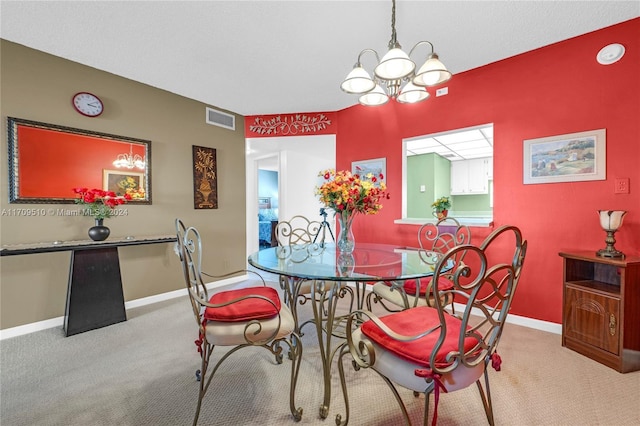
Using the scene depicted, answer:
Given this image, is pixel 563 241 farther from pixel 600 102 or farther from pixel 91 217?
pixel 91 217

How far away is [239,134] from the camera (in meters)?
4.33

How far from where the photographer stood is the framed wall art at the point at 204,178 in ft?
12.4

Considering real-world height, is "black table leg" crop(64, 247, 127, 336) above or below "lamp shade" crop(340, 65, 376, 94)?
below

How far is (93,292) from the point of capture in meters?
2.62

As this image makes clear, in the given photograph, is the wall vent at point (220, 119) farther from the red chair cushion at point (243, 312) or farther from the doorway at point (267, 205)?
the red chair cushion at point (243, 312)

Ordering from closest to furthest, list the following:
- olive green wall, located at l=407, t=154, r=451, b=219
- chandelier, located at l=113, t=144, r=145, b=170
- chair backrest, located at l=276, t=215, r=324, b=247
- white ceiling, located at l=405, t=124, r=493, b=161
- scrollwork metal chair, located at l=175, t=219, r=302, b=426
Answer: scrollwork metal chair, located at l=175, t=219, r=302, b=426 → chair backrest, located at l=276, t=215, r=324, b=247 → chandelier, located at l=113, t=144, r=145, b=170 → white ceiling, located at l=405, t=124, r=493, b=161 → olive green wall, located at l=407, t=154, r=451, b=219

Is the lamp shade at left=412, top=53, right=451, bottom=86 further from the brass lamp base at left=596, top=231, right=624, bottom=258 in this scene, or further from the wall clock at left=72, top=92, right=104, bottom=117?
the wall clock at left=72, top=92, right=104, bottom=117

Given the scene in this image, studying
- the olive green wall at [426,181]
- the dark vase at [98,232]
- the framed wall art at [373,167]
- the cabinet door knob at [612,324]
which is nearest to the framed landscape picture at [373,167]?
the framed wall art at [373,167]

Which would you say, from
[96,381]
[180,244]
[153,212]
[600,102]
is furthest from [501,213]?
[153,212]

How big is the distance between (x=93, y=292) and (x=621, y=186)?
469cm

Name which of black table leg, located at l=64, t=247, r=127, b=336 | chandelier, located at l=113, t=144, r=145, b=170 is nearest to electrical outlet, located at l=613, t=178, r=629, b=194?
black table leg, located at l=64, t=247, r=127, b=336

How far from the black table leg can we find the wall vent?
2.14m

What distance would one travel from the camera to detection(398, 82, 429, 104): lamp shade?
6.35 ft

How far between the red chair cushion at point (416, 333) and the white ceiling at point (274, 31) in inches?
84.9
